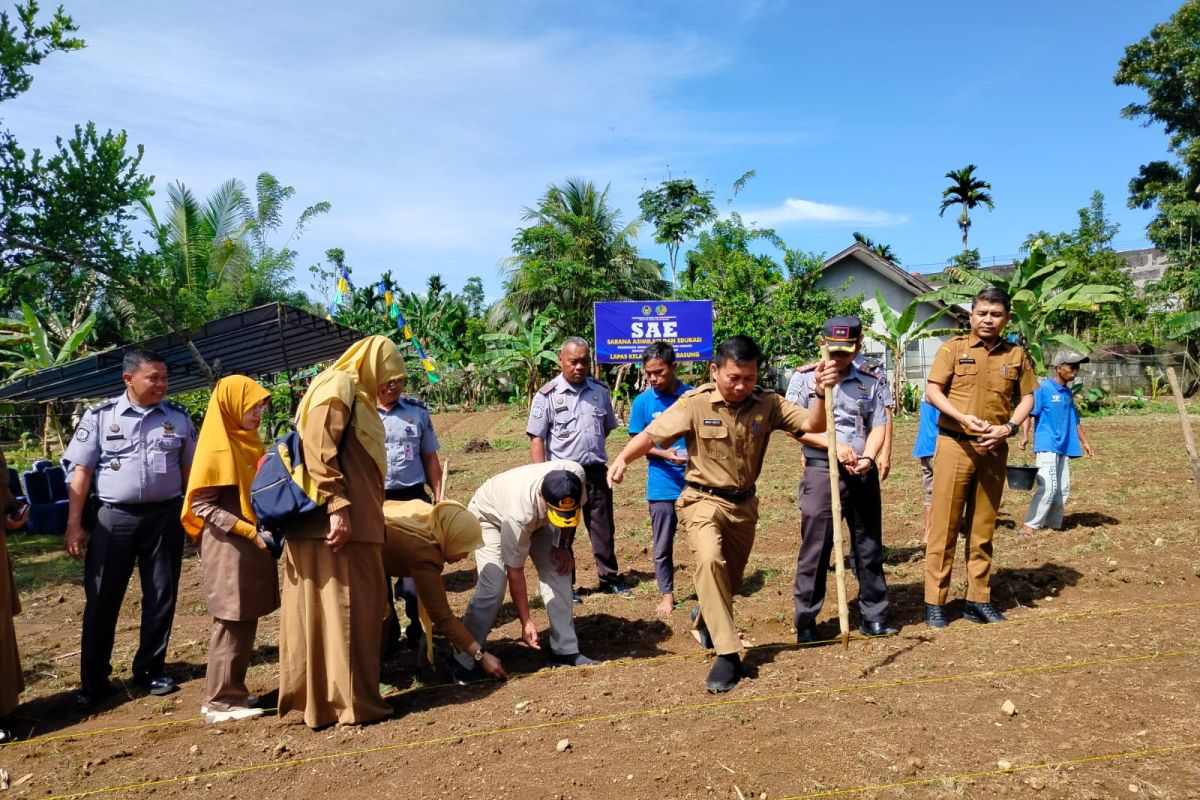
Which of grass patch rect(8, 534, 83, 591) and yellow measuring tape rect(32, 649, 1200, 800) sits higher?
grass patch rect(8, 534, 83, 591)

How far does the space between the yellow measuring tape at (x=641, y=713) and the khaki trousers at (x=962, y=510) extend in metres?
0.87

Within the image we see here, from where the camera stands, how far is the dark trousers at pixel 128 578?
450 cm

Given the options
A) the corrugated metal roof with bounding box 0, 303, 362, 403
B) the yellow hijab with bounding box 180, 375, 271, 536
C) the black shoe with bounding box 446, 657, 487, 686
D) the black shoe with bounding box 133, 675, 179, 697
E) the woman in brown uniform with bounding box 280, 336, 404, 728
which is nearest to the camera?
the woman in brown uniform with bounding box 280, 336, 404, 728

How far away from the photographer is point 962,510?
4996mm

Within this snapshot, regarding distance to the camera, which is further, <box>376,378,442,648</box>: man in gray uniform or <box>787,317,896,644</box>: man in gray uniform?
<box>376,378,442,648</box>: man in gray uniform

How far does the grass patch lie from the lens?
7.85 meters

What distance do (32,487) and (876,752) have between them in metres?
10.8

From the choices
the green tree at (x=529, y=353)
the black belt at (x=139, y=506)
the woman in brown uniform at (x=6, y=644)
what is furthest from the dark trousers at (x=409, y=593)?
the green tree at (x=529, y=353)

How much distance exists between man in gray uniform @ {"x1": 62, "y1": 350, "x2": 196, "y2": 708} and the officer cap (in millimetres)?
3763

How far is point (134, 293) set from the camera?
28.2 feet

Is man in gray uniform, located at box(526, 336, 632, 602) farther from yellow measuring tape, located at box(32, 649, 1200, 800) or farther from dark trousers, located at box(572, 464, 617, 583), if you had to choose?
yellow measuring tape, located at box(32, 649, 1200, 800)

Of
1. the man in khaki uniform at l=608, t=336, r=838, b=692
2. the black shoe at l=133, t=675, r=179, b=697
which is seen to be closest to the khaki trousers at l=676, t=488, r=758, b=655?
the man in khaki uniform at l=608, t=336, r=838, b=692

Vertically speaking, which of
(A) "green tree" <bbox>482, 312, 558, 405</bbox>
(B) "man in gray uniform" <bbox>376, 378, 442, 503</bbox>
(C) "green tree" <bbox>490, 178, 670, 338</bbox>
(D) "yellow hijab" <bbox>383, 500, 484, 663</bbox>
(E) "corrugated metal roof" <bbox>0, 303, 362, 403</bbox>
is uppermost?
(C) "green tree" <bbox>490, 178, 670, 338</bbox>

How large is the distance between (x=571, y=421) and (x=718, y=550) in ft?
6.59
